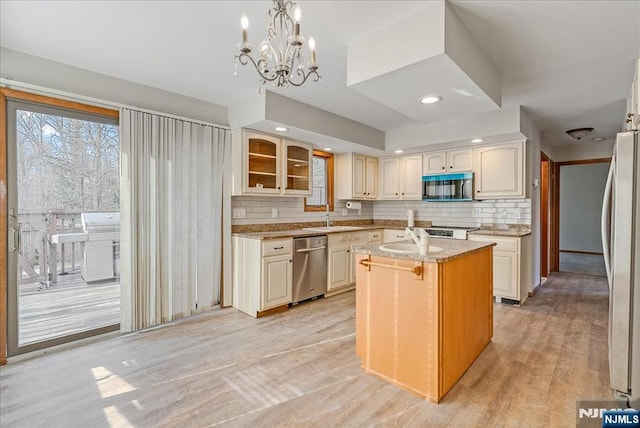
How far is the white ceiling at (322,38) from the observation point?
6.49 ft

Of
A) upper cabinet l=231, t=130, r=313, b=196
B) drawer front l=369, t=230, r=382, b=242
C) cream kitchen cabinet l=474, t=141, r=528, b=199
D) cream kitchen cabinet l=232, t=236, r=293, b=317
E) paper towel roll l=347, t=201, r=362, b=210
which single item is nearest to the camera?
cream kitchen cabinet l=232, t=236, r=293, b=317

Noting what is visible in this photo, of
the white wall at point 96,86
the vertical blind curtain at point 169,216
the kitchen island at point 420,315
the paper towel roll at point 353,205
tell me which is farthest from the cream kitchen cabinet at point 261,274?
the paper towel roll at point 353,205

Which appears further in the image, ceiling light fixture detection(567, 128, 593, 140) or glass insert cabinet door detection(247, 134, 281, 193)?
ceiling light fixture detection(567, 128, 593, 140)

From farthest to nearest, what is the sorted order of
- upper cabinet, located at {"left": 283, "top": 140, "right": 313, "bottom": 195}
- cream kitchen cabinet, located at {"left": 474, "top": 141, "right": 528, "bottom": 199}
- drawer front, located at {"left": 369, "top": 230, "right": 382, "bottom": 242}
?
drawer front, located at {"left": 369, "top": 230, "right": 382, "bottom": 242}
upper cabinet, located at {"left": 283, "top": 140, "right": 313, "bottom": 195}
cream kitchen cabinet, located at {"left": 474, "top": 141, "right": 528, "bottom": 199}

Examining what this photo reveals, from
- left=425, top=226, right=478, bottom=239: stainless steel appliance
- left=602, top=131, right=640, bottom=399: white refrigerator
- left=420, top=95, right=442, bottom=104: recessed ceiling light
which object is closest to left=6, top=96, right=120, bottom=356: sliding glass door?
left=420, top=95, right=442, bottom=104: recessed ceiling light

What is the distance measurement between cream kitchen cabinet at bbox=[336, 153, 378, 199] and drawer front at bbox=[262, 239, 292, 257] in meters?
1.75

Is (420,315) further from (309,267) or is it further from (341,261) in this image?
(341,261)

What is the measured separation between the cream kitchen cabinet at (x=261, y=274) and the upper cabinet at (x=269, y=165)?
26.6 inches

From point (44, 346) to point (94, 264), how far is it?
764 millimetres

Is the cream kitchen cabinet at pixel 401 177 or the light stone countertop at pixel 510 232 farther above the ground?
the cream kitchen cabinet at pixel 401 177

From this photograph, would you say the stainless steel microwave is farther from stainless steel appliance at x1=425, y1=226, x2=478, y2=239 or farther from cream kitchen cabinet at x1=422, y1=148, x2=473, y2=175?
stainless steel appliance at x1=425, y1=226, x2=478, y2=239

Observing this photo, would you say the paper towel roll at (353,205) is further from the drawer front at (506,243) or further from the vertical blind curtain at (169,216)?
the vertical blind curtain at (169,216)

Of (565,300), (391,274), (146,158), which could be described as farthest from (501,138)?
(146,158)

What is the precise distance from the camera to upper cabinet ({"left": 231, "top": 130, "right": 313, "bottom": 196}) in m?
3.71
